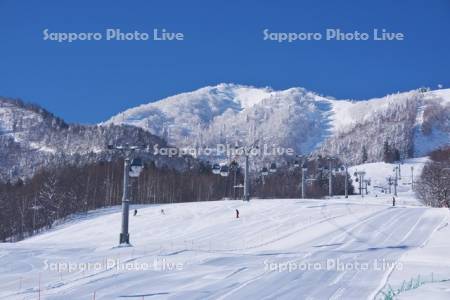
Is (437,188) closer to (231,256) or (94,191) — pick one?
(94,191)

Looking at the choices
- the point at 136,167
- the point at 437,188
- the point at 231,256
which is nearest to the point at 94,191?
the point at 437,188

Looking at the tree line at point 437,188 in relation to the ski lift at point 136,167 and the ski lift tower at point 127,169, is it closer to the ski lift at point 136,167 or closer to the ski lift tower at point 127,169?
the ski lift tower at point 127,169

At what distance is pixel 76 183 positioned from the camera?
108 m

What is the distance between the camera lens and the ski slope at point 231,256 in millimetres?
19031

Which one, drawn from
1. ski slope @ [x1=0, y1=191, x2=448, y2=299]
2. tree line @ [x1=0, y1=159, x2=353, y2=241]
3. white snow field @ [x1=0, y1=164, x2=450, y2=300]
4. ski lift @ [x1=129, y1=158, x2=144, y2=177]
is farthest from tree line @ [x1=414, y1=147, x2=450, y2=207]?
ski lift @ [x1=129, y1=158, x2=144, y2=177]

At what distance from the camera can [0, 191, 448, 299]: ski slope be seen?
62.4ft

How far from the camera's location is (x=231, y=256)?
27.8 m

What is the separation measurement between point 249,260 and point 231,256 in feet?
4.39

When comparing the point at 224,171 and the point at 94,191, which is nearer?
the point at 224,171

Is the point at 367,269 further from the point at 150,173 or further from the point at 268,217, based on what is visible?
the point at 150,173

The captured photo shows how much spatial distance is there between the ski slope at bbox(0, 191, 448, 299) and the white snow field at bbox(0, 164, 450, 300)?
0.15 ft

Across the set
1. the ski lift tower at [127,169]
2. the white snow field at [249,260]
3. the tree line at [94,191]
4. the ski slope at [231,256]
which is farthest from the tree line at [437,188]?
the ski lift tower at [127,169]

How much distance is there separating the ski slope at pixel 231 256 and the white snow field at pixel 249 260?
1.8 inches

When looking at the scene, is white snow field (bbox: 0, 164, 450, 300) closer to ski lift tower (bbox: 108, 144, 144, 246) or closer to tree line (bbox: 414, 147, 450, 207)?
ski lift tower (bbox: 108, 144, 144, 246)
